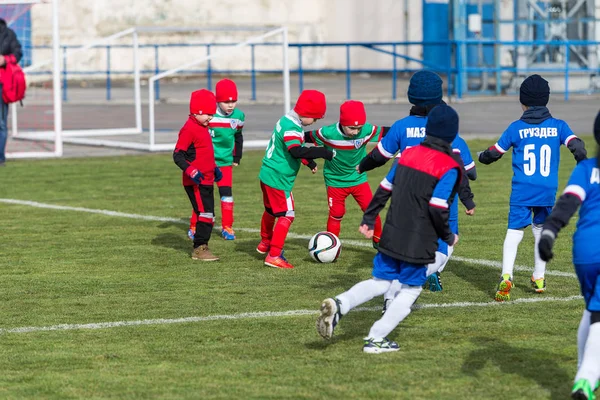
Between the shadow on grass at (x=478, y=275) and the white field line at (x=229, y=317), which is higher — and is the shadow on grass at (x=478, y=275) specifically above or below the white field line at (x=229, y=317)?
above

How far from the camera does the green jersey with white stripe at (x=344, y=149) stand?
9547mm

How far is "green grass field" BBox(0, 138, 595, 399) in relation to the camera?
5.94 m

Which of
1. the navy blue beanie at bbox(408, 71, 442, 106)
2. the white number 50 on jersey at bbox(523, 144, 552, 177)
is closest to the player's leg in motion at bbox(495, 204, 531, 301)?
the white number 50 on jersey at bbox(523, 144, 552, 177)

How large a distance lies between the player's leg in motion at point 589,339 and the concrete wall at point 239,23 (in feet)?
110

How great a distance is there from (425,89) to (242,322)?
2.01m

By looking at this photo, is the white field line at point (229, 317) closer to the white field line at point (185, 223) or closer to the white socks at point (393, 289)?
the white socks at point (393, 289)

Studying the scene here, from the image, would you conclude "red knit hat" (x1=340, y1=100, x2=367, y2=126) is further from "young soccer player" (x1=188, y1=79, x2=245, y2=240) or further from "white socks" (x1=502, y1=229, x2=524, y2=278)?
"young soccer player" (x1=188, y1=79, x2=245, y2=240)

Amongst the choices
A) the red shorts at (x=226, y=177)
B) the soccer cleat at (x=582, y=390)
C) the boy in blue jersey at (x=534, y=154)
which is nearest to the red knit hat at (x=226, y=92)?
the red shorts at (x=226, y=177)

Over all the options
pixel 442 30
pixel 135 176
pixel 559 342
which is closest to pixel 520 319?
pixel 559 342

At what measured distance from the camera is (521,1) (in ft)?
100

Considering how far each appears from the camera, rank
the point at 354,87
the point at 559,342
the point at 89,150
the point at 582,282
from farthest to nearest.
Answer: the point at 354,87 → the point at 89,150 → the point at 559,342 → the point at 582,282

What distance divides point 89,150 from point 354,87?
1611cm

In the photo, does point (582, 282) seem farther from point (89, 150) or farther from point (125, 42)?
point (125, 42)

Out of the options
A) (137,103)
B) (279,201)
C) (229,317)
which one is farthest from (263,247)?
(137,103)
